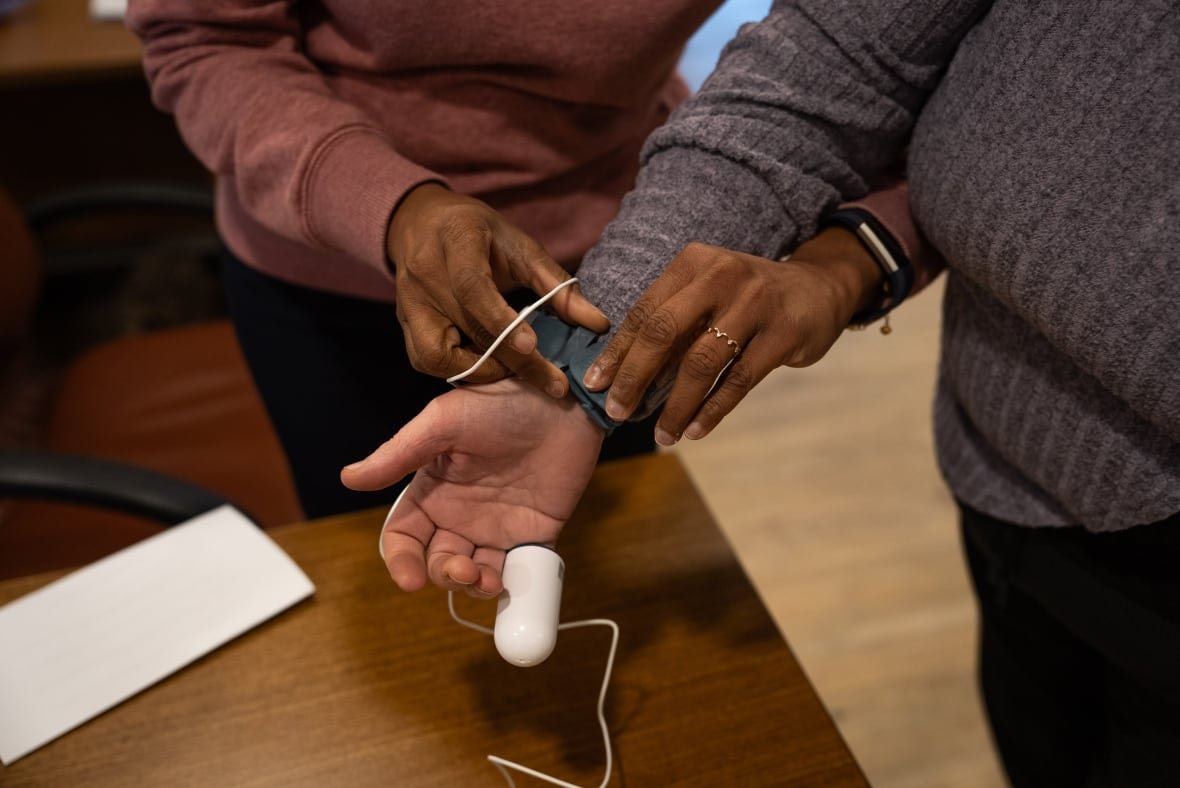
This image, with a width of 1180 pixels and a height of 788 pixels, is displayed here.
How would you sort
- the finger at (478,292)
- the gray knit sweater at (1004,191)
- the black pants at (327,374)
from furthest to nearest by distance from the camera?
the black pants at (327,374), the finger at (478,292), the gray knit sweater at (1004,191)

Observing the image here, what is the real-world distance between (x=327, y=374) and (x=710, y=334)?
498mm

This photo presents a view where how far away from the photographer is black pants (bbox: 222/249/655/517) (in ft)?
3.21

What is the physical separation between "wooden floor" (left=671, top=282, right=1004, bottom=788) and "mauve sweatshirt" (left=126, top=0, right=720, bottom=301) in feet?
3.47

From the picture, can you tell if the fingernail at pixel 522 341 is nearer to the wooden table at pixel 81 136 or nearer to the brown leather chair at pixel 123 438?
the brown leather chair at pixel 123 438

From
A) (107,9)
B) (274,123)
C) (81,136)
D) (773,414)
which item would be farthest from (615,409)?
(81,136)

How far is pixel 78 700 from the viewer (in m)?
0.75

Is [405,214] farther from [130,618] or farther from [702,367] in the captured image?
[130,618]

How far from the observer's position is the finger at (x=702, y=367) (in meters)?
0.66

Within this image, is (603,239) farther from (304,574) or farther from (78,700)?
(78,700)

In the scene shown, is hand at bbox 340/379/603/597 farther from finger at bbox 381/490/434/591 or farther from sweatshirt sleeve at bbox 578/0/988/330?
sweatshirt sleeve at bbox 578/0/988/330

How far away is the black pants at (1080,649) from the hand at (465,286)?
0.42 meters

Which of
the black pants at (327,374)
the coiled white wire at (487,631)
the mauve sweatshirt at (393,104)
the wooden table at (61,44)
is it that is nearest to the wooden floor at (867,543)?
the black pants at (327,374)

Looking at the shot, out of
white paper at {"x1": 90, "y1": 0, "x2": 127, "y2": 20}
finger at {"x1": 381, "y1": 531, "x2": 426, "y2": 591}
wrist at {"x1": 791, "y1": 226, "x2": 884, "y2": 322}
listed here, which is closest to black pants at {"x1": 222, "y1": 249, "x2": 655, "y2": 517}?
finger at {"x1": 381, "y1": 531, "x2": 426, "y2": 591}

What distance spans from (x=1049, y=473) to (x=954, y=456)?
0.16 metres
